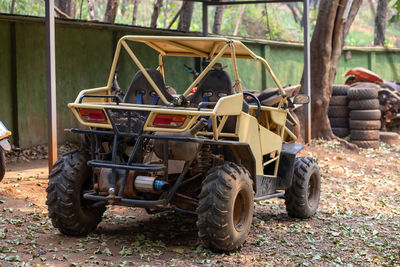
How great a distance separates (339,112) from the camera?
14461 mm

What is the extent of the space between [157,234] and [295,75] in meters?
12.5

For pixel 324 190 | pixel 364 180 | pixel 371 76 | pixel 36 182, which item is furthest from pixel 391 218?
pixel 371 76

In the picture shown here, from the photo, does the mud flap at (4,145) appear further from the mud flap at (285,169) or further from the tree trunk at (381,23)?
the tree trunk at (381,23)

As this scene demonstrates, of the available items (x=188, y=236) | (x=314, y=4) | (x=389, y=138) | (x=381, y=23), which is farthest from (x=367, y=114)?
(x=314, y=4)

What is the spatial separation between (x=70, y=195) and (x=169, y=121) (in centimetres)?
124

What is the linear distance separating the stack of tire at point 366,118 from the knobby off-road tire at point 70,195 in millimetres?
9068

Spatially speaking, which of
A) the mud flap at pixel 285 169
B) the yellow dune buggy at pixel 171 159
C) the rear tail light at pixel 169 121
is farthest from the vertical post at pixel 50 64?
the rear tail light at pixel 169 121

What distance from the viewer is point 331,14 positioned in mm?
13375

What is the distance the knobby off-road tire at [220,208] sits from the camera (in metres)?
5.30

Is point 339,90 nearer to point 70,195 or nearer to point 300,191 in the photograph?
point 300,191

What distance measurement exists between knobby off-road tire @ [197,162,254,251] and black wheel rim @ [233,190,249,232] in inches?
5.3

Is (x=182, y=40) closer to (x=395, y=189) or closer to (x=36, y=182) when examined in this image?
(x=36, y=182)

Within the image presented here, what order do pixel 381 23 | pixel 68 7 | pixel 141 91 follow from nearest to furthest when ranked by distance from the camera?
pixel 141 91, pixel 68 7, pixel 381 23

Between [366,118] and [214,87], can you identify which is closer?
[214,87]
